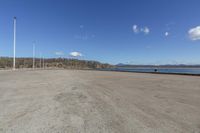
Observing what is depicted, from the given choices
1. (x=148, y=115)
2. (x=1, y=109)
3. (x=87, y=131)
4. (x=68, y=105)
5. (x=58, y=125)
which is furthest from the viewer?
(x=68, y=105)

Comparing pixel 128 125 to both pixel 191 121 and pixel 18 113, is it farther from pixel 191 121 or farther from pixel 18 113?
pixel 18 113

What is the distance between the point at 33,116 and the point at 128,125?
99.1 inches

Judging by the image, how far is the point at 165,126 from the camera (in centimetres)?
317

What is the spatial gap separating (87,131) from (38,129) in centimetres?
108

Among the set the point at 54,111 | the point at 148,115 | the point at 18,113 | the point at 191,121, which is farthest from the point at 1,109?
the point at 191,121

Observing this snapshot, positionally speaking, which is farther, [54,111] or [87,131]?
[54,111]

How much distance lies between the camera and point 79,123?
3258 mm

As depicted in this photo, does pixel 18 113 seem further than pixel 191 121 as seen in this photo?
Yes

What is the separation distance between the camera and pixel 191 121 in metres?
3.48

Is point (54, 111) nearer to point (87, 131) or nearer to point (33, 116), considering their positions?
point (33, 116)

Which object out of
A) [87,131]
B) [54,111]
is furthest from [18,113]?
[87,131]

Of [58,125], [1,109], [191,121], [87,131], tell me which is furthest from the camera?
[1,109]

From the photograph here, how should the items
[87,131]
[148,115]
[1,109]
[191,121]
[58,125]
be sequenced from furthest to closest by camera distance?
1. [1,109]
2. [148,115]
3. [191,121]
4. [58,125]
5. [87,131]

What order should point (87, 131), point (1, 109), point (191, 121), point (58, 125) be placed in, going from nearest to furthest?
point (87, 131)
point (58, 125)
point (191, 121)
point (1, 109)
